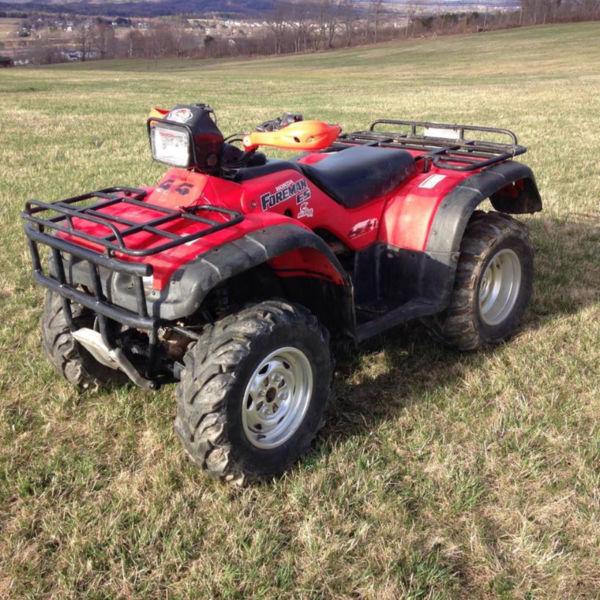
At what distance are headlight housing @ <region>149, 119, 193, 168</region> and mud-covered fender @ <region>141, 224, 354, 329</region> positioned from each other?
0.47m

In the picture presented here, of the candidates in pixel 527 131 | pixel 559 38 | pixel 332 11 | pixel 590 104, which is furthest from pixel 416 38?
pixel 527 131

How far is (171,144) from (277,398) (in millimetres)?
1260

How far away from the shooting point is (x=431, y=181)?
4.06 m

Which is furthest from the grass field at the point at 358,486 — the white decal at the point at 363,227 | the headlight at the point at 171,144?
the headlight at the point at 171,144

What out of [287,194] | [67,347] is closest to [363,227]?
[287,194]

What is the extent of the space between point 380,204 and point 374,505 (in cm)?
178

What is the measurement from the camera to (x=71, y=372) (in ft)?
11.9

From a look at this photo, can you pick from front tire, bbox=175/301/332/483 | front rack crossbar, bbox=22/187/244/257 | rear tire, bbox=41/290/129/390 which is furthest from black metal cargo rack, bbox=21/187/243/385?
front tire, bbox=175/301/332/483

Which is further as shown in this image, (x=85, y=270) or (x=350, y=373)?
(x=350, y=373)

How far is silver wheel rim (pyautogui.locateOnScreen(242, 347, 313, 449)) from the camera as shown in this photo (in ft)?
9.85

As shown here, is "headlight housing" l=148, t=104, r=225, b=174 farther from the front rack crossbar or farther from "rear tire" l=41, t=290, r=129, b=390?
"rear tire" l=41, t=290, r=129, b=390

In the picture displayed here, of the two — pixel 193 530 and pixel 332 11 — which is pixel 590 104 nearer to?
pixel 193 530

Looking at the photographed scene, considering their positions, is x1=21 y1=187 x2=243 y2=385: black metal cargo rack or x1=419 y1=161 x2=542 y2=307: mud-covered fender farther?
x1=419 y1=161 x2=542 y2=307: mud-covered fender

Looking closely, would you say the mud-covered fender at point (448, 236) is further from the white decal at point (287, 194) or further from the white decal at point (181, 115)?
the white decal at point (181, 115)
